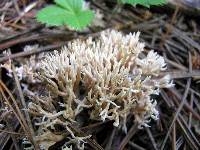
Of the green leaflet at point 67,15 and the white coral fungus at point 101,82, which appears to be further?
the green leaflet at point 67,15

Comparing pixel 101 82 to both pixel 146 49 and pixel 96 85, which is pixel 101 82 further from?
pixel 146 49

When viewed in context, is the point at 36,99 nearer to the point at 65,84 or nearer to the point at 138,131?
the point at 65,84

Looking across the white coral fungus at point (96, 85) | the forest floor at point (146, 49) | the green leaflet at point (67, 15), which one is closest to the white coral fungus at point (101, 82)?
the white coral fungus at point (96, 85)

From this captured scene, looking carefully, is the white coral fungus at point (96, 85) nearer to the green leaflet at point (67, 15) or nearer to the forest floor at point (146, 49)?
the forest floor at point (146, 49)

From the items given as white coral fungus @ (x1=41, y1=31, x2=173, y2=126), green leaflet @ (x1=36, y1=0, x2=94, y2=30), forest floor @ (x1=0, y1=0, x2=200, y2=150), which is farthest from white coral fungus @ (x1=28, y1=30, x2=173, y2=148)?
green leaflet @ (x1=36, y1=0, x2=94, y2=30)

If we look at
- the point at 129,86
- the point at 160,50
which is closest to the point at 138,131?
the point at 129,86

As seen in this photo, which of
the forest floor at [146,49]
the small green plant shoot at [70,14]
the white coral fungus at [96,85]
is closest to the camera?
the white coral fungus at [96,85]

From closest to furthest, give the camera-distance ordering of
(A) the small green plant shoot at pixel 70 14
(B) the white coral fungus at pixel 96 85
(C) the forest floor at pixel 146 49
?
1. (B) the white coral fungus at pixel 96 85
2. (C) the forest floor at pixel 146 49
3. (A) the small green plant shoot at pixel 70 14
